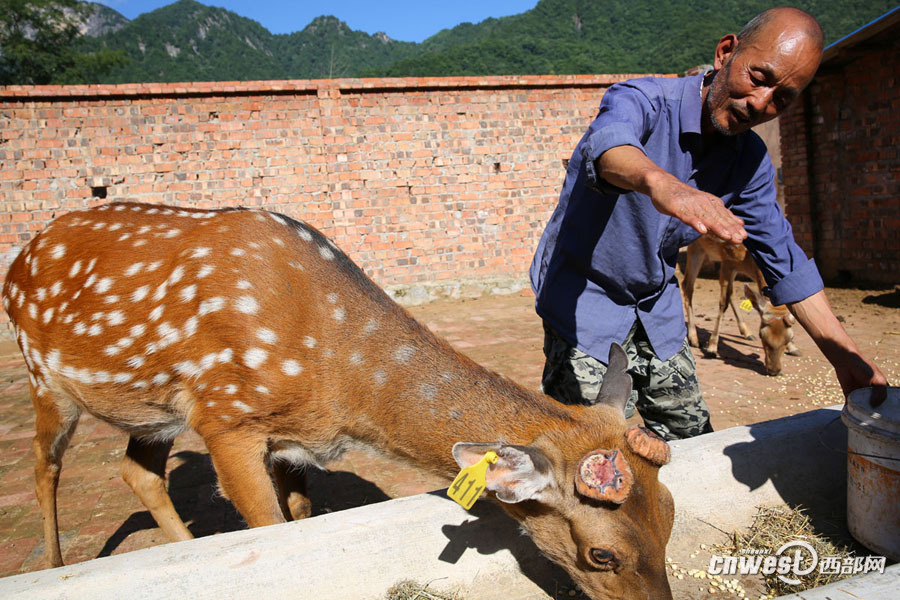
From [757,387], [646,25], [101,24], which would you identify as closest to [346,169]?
[757,387]

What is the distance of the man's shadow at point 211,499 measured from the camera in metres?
3.74

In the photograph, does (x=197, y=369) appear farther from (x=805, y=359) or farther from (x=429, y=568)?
(x=805, y=359)

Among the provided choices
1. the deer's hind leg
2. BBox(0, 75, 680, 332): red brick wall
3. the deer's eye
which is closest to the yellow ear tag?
the deer's eye

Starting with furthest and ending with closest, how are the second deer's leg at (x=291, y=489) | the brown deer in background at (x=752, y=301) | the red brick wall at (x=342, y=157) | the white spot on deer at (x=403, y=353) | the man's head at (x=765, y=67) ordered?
the red brick wall at (x=342, y=157), the brown deer in background at (x=752, y=301), the second deer's leg at (x=291, y=489), the white spot on deer at (x=403, y=353), the man's head at (x=765, y=67)

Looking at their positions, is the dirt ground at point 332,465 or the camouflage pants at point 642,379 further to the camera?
the dirt ground at point 332,465

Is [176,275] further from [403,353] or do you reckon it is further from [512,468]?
[512,468]

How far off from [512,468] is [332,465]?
297 cm

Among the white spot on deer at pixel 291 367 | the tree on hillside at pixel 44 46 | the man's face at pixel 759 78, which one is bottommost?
the white spot on deer at pixel 291 367

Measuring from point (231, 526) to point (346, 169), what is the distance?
8571 millimetres

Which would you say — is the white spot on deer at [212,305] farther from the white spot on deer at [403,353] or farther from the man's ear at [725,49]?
the man's ear at [725,49]

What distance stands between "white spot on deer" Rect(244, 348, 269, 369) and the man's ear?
2283mm

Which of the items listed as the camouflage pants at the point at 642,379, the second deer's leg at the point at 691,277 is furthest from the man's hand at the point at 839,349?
the second deer's leg at the point at 691,277

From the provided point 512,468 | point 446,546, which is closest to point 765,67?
point 512,468

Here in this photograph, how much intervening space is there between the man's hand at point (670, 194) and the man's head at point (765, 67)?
0.67m
